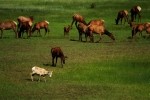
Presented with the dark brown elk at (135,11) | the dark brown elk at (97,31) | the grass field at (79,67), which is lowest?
the grass field at (79,67)

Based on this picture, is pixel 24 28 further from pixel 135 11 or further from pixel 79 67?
pixel 135 11

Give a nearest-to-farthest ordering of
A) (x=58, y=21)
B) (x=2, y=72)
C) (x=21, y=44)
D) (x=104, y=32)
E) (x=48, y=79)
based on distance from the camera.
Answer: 1. (x=48, y=79)
2. (x=2, y=72)
3. (x=21, y=44)
4. (x=104, y=32)
5. (x=58, y=21)

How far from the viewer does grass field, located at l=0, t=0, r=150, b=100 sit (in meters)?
19.8

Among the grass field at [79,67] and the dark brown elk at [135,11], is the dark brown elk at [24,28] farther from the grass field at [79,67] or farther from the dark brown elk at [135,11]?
the dark brown elk at [135,11]

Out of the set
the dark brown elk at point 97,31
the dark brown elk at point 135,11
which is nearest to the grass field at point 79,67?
the dark brown elk at point 97,31

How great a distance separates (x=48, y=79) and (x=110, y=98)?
4.09m

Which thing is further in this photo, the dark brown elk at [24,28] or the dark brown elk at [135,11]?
the dark brown elk at [135,11]

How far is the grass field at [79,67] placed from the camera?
64.8ft

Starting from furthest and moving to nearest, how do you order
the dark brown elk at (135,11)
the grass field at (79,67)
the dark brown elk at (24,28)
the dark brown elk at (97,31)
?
the dark brown elk at (135,11) < the dark brown elk at (24,28) < the dark brown elk at (97,31) < the grass field at (79,67)

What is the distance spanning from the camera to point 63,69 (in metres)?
24.7

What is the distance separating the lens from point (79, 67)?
25375 mm

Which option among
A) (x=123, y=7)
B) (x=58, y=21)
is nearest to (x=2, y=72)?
(x=58, y=21)

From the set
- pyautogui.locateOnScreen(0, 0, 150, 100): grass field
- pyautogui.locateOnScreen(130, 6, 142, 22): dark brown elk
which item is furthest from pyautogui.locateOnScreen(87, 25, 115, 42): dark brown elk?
pyautogui.locateOnScreen(130, 6, 142, 22): dark brown elk

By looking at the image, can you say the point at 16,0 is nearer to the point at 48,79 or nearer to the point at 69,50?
the point at 69,50
